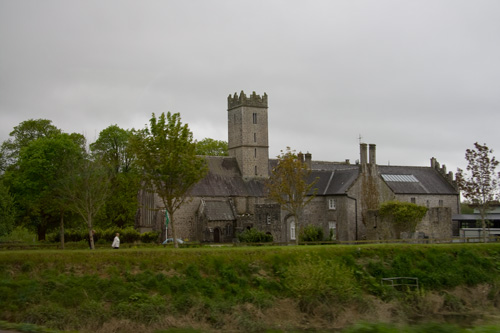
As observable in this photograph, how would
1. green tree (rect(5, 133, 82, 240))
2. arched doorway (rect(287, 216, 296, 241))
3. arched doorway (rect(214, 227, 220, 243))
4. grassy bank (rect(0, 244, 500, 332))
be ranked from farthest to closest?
1. arched doorway (rect(214, 227, 220, 243))
2. arched doorway (rect(287, 216, 296, 241))
3. green tree (rect(5, 133, 82, 240))
4. grassy bank (rect(0, 244, 500, 332))

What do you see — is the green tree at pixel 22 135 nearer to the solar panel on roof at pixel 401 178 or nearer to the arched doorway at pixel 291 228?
the arched doorway at pixel 291 228

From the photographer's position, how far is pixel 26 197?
43406 millimetres

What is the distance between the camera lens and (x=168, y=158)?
37.4 metres

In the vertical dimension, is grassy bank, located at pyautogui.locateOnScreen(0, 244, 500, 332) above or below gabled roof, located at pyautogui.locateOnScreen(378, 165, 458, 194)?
below

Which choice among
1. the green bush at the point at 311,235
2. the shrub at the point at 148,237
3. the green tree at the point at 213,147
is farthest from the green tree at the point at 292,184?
the green tree at the point at 213,147

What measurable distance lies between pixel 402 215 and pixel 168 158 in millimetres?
22063

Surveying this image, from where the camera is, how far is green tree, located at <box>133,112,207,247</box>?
124 feet

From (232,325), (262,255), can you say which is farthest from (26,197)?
(232,325)

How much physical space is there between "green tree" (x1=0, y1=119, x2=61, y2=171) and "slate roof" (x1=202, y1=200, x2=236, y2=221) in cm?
1718

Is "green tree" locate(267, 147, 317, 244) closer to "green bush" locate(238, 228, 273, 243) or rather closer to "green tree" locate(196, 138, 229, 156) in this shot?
"green bush" locate(238, 228, 273, 243)

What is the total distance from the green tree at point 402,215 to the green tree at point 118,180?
1019 inches

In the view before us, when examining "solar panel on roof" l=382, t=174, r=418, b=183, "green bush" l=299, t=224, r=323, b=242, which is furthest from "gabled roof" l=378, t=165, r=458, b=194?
"green bush" l=299, t=224, r=323, b=242

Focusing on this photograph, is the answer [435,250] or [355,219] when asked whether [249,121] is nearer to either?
[355,219]

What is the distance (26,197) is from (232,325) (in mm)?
24051
